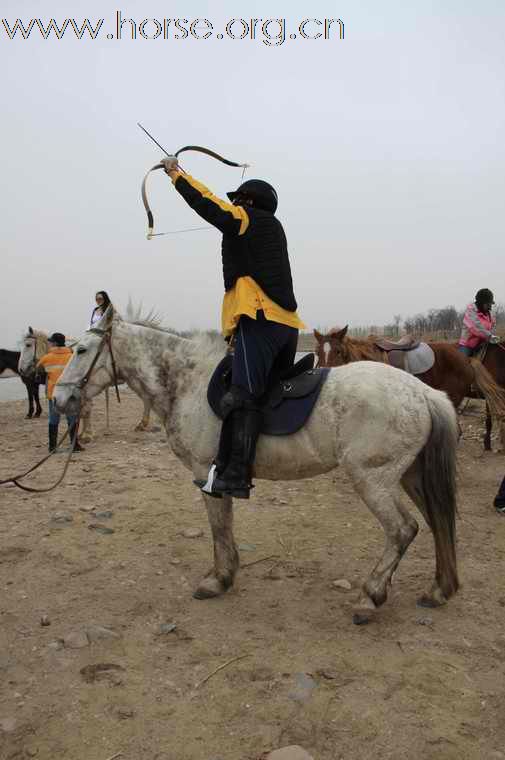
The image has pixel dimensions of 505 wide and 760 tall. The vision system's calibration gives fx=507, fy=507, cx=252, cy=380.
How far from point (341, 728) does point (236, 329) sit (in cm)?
245

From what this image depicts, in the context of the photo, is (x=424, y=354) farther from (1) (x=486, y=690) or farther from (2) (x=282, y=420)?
(1) (x=486, y=690)

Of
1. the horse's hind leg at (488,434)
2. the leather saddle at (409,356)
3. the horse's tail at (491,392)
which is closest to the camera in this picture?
the horse's tail at (491,392)

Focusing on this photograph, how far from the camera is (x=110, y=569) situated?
14.3ft

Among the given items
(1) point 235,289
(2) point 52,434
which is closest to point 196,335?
(1) point 235,289

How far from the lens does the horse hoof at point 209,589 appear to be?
12.6 ft

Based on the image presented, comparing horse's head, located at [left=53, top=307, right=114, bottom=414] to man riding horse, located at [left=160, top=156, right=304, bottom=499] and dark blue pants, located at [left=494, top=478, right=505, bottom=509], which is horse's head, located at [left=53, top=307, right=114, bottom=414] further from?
dark blue pants, located at [left=494, top=478, right=505, bottom=509]

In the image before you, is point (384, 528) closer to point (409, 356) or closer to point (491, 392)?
point (491, 392)

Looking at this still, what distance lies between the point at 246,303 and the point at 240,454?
1.04 m

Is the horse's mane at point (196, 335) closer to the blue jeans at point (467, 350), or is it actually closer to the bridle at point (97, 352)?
the bridle at point (97, 352)

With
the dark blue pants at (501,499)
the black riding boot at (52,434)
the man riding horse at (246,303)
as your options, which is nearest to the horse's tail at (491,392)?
the dark blue pants at (501,499)

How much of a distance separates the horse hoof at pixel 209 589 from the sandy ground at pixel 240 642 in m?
0.06

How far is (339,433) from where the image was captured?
3496 millimetres

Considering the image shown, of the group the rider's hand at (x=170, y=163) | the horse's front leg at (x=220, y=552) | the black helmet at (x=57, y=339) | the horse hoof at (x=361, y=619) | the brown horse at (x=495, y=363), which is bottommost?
the horse hoof at (x=361, y=619)

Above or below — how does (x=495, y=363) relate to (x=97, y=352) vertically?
below
